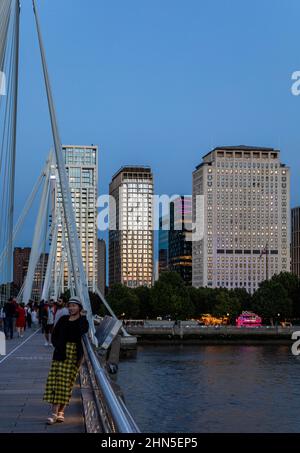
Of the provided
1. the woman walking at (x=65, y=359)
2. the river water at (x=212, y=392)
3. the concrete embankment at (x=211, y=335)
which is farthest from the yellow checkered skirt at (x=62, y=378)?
the concrete embankment at (x=211, y=335)

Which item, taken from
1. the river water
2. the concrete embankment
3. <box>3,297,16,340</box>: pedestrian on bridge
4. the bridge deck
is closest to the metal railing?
the bridge deck

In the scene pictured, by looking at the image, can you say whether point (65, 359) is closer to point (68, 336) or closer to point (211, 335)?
point (68, 336)

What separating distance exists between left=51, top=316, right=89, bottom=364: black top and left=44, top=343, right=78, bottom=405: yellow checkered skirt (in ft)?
0.19

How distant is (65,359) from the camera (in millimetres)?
11141

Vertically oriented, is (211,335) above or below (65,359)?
below

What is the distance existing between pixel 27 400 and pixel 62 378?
8.83 feet

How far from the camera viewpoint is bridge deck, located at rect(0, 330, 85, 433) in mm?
10781

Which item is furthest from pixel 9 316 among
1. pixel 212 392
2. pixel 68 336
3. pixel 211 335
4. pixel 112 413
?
pixel 211 335

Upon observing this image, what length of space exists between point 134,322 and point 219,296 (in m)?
29.1

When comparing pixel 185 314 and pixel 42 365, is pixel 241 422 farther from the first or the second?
pixel 185 314

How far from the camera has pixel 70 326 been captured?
442 inches

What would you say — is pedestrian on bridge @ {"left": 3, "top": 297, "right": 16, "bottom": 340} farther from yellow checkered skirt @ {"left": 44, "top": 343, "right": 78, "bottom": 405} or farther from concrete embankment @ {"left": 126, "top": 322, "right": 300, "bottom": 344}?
concrete embankment @ {"left": 126, "top": 322, "right": 300, "bottom": 344}

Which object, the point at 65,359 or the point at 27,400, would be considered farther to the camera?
the point at 27,400
